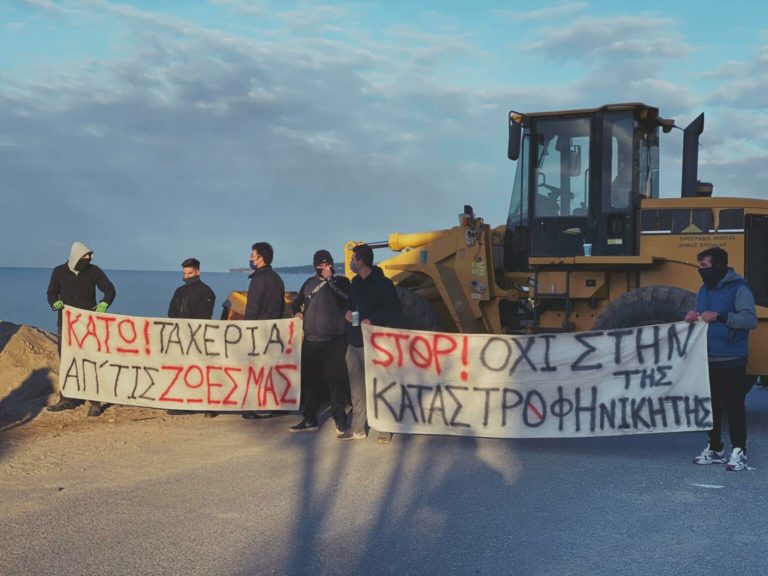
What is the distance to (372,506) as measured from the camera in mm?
6031

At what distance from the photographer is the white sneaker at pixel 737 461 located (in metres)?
7.20

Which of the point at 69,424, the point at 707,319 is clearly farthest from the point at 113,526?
the point at 707,319

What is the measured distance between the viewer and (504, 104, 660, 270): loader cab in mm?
10500

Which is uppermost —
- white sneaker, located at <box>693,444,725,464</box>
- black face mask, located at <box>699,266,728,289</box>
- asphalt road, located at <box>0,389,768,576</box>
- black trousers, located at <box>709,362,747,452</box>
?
black face mask, located at <box>699,266,728,289</box>

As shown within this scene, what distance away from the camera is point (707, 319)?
7.33 m

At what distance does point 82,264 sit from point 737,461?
24.0 ft

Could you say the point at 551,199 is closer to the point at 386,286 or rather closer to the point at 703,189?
the point at 703,189

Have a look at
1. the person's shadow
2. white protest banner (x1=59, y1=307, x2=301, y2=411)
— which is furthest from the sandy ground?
the person's shadow

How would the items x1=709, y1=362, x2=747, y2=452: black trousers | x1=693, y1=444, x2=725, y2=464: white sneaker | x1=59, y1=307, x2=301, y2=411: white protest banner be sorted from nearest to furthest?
x1=709, y1=362, x2=747, y2=452: black trousers
x1=693, y1=444, x2=725, y2=464: white sneaker
x1=59, y1=307, x2=301, y2=411: white protest banner

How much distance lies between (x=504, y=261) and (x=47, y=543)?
26.0ft

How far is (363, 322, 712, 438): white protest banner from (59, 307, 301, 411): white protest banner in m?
1.46

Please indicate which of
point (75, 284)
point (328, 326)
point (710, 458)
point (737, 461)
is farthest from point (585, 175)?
point (75, 284)

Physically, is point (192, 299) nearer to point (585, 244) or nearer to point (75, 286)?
point (75, 286)

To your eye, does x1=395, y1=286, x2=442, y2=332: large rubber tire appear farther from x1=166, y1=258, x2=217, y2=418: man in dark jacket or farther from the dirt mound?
the dirt mound
